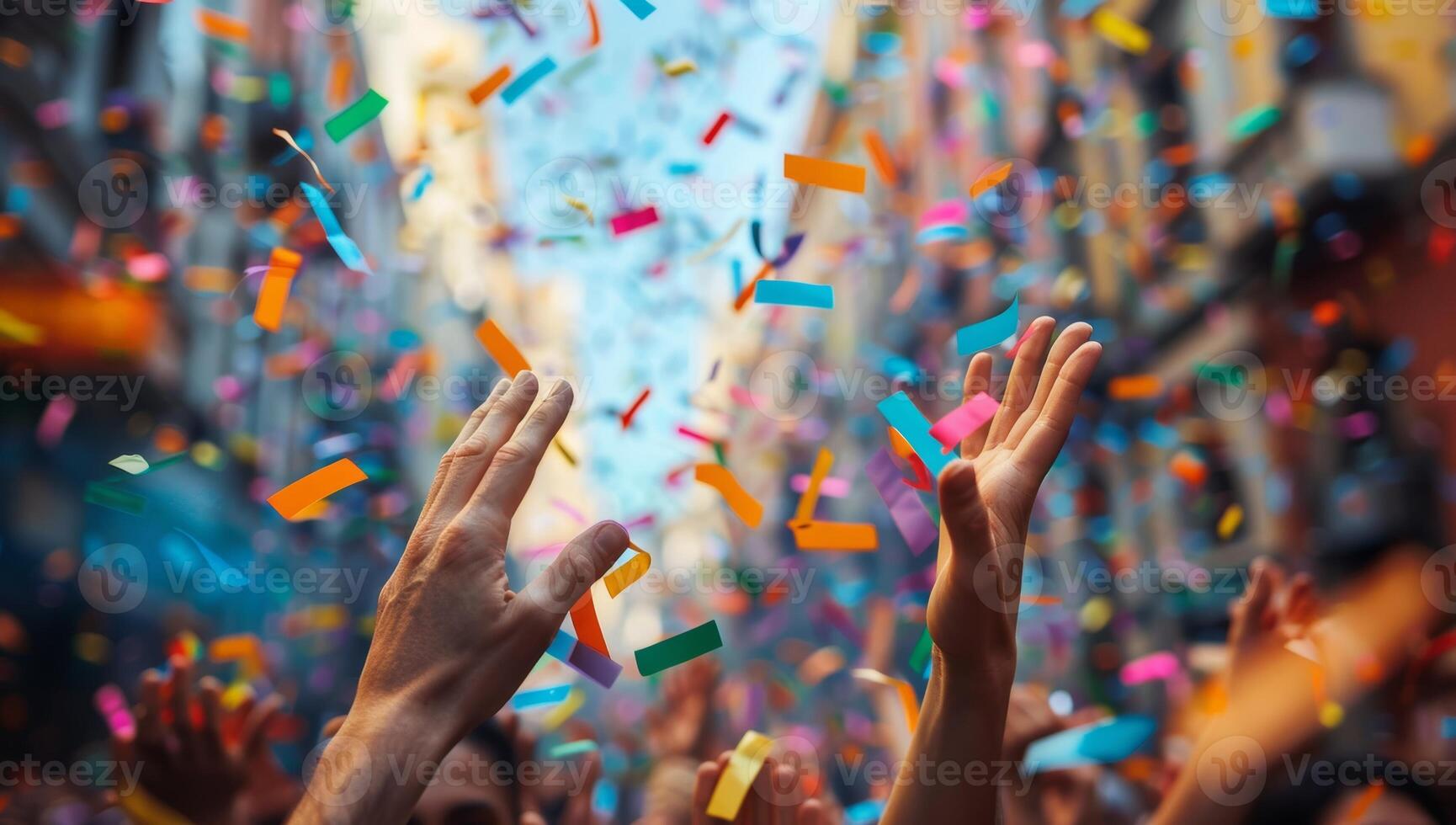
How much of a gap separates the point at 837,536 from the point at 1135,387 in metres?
6.59

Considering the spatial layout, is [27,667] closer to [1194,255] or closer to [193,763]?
[193,763]

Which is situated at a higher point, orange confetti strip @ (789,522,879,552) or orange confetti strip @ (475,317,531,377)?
orange confetti strip @ (475,317,531,377)

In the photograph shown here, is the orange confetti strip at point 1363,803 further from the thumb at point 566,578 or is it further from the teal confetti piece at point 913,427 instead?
the thumb at point 566,578

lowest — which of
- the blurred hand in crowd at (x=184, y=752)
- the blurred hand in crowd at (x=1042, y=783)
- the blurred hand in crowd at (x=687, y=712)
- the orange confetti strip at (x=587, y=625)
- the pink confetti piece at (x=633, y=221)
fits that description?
the blurred hand in crowd at (x=687, y=712)

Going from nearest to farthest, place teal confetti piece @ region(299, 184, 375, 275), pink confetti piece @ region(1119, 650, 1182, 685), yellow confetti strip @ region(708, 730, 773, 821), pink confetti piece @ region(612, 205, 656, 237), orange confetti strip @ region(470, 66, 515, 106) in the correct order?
yellow confetti strip @ region(708, 730, 773, 821) < teal confetti piece @ region(299, 184, 375, 275) < orange confetti strip @ region(470, 66, 515, 106) < pink confetti piece @ region(612, 205, 656, 237) < pink confetti piece @ region(1119, 650, 1182, 685)

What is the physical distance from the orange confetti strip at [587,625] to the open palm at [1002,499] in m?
0.71

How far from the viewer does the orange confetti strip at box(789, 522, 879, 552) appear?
7.43ft

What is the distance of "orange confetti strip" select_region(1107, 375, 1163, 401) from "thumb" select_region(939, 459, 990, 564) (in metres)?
7.18

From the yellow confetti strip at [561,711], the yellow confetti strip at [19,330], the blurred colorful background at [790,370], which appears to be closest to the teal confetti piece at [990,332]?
the blurred colorful background at [790,370]

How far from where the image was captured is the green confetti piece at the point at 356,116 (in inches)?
101

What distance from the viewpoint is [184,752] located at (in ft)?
7.15

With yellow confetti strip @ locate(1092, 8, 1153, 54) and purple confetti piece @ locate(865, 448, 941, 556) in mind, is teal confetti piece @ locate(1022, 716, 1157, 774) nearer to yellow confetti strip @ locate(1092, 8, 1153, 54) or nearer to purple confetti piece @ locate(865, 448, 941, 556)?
purple confetti piece @ locate(865, 448, 941, 556)

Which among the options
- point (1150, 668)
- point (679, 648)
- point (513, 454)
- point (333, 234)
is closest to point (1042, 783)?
point (679, 648)

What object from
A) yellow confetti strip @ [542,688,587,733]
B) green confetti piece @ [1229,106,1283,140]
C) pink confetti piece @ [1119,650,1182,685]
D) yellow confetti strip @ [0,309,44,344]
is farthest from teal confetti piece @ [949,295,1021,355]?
yellow confetti strip @ [0,309,44,344]
